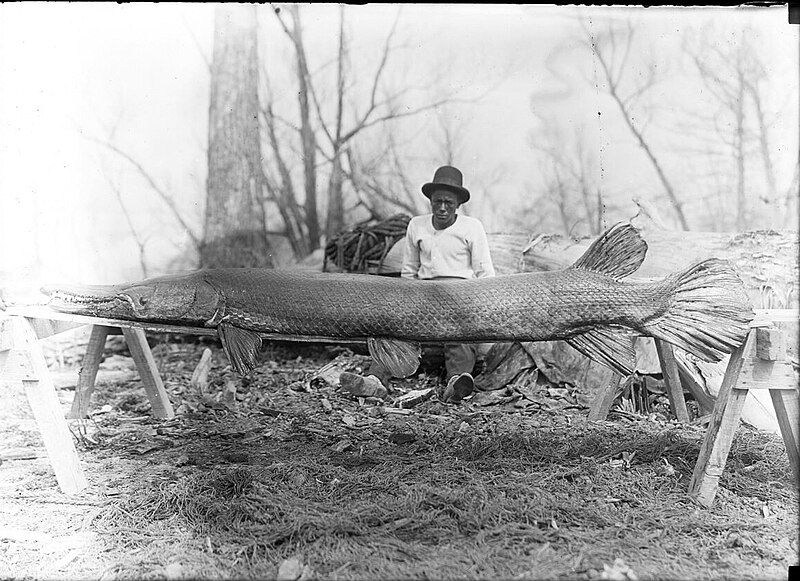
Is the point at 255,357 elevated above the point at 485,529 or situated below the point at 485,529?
above

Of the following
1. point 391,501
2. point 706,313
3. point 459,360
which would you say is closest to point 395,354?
point 391,501

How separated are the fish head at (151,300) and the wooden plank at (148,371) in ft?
3.63

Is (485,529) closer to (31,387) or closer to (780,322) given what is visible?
(780,322)

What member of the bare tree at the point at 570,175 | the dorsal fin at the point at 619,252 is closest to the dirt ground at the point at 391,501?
the dorsal fin at the point at 619,252

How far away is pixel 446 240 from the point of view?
5633 millimetres

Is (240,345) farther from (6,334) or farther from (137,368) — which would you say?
(137,368)

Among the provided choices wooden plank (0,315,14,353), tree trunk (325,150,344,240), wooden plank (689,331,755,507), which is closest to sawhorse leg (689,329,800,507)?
wooden plank (689,331,755,507)

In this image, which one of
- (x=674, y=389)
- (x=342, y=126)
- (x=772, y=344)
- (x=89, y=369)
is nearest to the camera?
(x=772, y=344)

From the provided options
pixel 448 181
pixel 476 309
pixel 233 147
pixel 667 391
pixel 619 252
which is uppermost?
pixel 233 147

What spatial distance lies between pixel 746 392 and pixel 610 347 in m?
0.69

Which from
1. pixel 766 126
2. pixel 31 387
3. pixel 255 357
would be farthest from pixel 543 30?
pixel 31 387

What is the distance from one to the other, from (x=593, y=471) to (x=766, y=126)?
4.57 m

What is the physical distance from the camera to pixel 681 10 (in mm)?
6617

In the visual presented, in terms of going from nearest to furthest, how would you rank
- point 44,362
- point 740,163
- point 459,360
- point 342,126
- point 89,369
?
point 44,362, point 89,369, point 459,360, point 740,163, point 342,126
